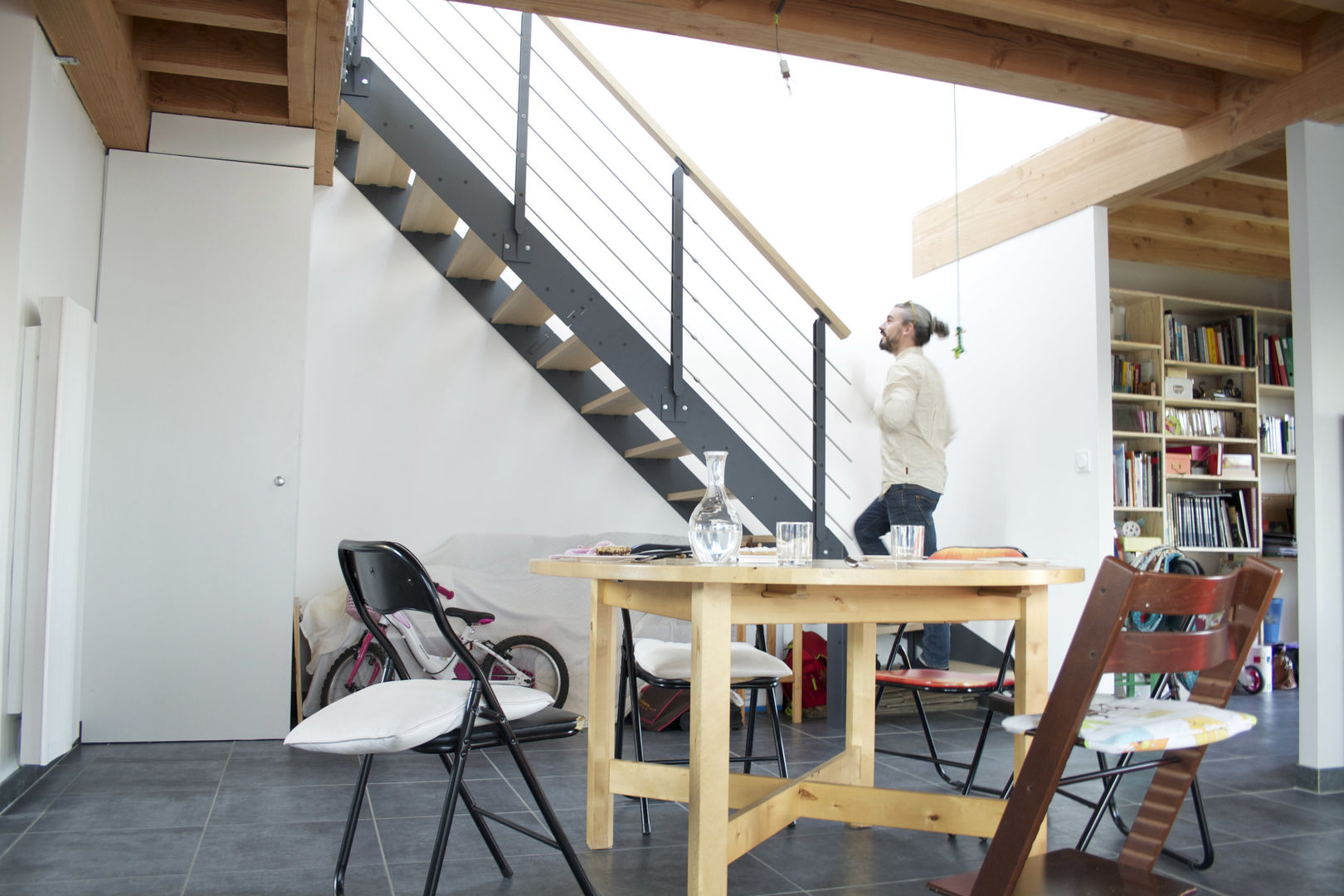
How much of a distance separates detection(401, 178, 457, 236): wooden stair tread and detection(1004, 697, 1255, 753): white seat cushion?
3.21 metres

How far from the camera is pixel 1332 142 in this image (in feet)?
11.9

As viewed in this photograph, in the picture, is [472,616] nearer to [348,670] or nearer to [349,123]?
[348,670]

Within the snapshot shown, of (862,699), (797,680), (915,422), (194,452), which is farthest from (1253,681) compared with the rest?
(194,452)

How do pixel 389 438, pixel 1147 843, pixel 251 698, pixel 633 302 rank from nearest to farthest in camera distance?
pixel 1147 843 → pixel 251 698 → pixel 389 438 → pixel 633 302

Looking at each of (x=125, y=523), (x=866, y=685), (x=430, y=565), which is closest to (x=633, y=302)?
(x=430, y=565)

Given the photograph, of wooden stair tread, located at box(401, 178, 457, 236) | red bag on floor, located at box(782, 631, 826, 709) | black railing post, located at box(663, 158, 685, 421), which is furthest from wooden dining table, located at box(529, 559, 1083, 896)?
wooden stair tread, located at box(401, 178, 457, 236)

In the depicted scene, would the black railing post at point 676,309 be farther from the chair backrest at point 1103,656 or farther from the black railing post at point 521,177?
the chair backrest at point 1103,656

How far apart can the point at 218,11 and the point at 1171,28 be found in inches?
123

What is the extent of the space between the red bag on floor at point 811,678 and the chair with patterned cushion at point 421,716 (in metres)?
2.61

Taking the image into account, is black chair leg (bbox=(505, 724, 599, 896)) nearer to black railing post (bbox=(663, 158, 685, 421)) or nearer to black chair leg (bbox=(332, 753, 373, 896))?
black chair leg (bbox=(332, 753, 373, 896))

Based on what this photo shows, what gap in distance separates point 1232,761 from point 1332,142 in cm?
229

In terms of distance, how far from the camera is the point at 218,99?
13.2ft

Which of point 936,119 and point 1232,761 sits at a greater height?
point 936,119

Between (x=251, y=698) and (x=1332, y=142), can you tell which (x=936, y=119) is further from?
→ (x=251, y=698)
